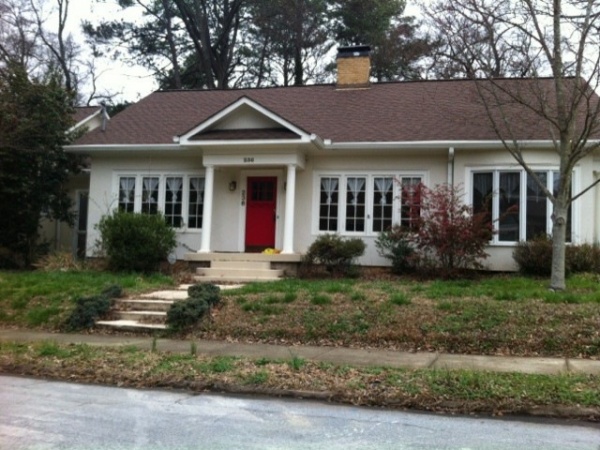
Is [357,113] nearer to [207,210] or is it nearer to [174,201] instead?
[207,210]

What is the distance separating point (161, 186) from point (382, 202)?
6447 millimetres

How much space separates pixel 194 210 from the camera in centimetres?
1695

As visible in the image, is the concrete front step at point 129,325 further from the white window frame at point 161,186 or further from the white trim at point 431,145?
the white trim at point 431,145

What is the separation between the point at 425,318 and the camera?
924 centimetres

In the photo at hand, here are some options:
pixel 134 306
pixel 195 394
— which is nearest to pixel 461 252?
pixel 134 306

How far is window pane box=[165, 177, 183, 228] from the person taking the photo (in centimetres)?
1702

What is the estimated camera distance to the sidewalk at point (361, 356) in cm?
724

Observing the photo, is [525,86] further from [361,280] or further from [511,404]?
[511,404]

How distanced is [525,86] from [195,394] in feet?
37.5

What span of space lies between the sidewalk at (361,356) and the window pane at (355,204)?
7.38 m

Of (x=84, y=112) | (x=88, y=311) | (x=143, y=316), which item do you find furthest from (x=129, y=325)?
(x=84, y=112)

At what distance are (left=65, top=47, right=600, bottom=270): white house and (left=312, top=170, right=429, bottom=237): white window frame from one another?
3 cm

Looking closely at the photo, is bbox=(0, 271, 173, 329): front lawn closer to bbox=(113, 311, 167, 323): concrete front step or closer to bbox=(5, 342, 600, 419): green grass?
bbox=(113, 311, 167, 323): concrete front step

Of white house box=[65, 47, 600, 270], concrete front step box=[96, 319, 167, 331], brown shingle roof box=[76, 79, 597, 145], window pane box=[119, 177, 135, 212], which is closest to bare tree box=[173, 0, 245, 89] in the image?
brown shingle roof box=[76, 79, 597, 145]
